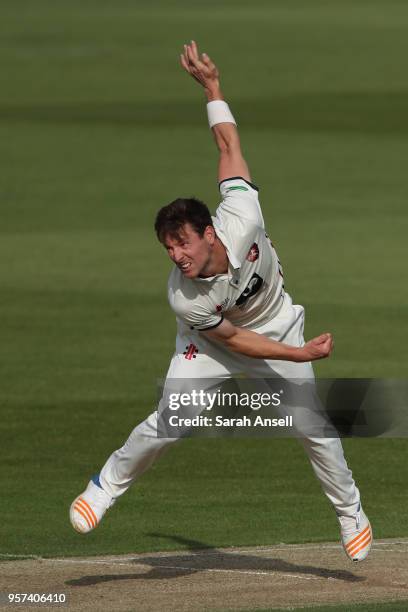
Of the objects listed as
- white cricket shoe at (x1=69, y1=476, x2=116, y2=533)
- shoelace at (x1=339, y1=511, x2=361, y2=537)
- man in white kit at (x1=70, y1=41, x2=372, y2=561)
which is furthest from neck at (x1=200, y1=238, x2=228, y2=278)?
shoelace at (x1=339, y1=511, x2=361, y2=537)

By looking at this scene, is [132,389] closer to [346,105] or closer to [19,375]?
[19,375]

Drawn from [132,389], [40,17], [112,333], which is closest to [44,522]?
[132,389]

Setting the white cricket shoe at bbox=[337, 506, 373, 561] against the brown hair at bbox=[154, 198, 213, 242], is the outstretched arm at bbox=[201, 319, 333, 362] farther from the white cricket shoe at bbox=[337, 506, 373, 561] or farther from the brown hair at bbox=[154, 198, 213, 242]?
the white cricket shoe at bbox=[337, 506, 373, 561]

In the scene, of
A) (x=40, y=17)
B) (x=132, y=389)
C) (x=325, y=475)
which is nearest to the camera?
(x=325, y=475)

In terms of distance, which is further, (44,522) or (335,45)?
(335,45)

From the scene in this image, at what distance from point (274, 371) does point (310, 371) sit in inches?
10.5

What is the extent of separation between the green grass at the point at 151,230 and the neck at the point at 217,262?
2.96 m

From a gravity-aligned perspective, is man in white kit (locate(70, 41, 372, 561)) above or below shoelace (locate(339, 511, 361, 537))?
above

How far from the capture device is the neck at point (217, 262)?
877 cm

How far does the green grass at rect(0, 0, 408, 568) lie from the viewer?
42.7 feet

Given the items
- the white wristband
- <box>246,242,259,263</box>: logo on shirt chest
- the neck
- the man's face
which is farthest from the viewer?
the white wristband

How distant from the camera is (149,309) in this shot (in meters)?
22.2

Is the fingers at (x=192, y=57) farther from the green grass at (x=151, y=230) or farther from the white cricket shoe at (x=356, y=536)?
the green grass at (x=151, y=230)

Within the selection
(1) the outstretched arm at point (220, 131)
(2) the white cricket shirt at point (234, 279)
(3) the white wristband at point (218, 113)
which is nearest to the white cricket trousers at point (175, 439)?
(2) the white cricket shirt at point (234, 279)
